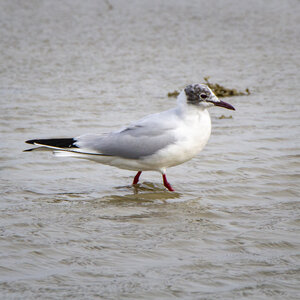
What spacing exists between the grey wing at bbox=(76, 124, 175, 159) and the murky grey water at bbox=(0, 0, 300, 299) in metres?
0.44

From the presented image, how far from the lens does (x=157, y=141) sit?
631cm

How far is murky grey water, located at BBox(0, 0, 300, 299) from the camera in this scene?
14.1ft

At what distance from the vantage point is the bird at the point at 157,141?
6297 millimetres

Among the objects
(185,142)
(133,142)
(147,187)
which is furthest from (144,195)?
(185,142)

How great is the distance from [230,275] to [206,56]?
1086 cm

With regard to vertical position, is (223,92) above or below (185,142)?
above

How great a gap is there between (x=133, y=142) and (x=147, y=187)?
0.64 metres

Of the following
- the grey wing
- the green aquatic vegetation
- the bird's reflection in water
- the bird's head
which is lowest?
the bird's reflection in water

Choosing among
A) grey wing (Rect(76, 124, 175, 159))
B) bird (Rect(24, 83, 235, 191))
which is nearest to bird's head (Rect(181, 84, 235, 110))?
bird (Rect(24, 83, 235, 191))

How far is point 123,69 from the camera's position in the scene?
13.4 metres

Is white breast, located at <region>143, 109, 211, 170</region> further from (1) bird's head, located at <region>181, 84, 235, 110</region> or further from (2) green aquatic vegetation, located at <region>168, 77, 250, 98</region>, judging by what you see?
(2) green aquatic vegetation, located at <region>168, 77, 250, 98</region>

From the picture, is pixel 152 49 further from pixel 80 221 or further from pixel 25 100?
pixel 80 221

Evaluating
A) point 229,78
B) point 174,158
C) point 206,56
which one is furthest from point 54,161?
point 206,56

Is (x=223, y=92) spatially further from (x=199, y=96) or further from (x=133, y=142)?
(x=133, y=142)
